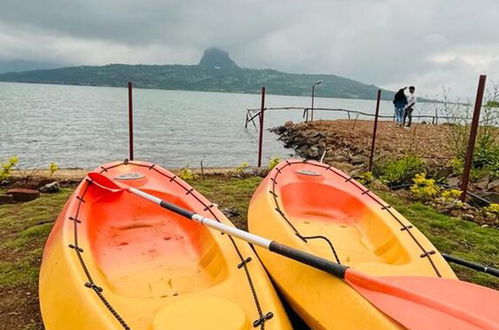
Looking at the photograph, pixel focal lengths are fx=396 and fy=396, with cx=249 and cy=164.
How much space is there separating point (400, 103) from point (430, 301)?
673 inches

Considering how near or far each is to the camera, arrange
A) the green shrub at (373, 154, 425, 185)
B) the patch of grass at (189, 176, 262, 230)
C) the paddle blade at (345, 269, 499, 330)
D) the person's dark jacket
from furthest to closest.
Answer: the person's dark jacket < the green shrub at (373, 154, 425, 185) < the patch of grass at (189, 176, 262, 230) < the paddle blade at (345, 269, 499, 330)

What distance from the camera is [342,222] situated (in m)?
4.37

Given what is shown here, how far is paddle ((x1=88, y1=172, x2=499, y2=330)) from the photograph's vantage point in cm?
195

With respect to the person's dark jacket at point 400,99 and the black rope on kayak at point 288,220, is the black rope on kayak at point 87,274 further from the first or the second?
the person's dark jacket at point 400,99

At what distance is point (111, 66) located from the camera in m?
152

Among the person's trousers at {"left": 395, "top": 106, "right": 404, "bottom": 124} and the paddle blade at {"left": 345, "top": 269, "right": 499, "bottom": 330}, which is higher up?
the person's trousers at {"left": 395, "top": 106, "right": 404, "bottom": 124}

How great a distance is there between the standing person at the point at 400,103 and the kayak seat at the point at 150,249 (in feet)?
50.1

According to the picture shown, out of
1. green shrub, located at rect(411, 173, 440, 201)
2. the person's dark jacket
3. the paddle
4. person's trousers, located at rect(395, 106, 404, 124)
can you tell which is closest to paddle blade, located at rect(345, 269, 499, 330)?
the paddle

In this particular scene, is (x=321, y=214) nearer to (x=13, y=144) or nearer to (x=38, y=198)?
(x=38, y=198)

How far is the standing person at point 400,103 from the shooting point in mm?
17300

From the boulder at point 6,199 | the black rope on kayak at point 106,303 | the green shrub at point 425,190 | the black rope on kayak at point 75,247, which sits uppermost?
the black rope on kayak at point 75,247

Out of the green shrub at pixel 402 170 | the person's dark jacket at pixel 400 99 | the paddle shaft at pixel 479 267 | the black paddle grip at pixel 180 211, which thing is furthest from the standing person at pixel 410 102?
the black paddle grip at pixel 180 211

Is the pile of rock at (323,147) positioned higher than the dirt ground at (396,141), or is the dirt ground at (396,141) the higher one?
the dirt ground at (396,141)

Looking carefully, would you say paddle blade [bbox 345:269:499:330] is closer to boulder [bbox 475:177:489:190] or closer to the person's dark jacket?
boulder [bbox 475:177:489:190]
